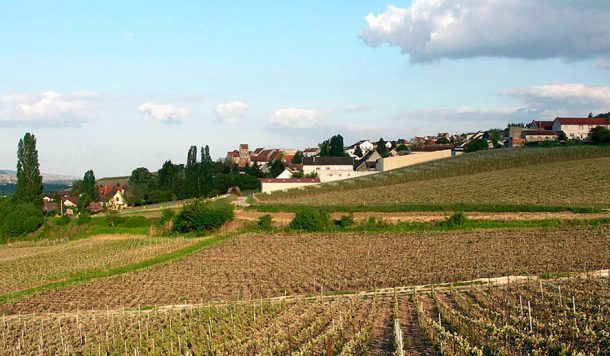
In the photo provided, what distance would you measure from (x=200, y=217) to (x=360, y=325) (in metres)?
34.9

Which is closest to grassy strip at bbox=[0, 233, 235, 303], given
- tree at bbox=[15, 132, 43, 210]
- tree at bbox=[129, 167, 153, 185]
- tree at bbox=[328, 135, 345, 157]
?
tree at bbox=[15, 132, 43, 210]

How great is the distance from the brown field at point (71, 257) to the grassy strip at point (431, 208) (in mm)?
11297

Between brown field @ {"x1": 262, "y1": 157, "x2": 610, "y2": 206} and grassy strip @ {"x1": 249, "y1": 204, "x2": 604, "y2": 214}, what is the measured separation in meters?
2.52

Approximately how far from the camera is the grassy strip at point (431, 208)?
4656 centimetres

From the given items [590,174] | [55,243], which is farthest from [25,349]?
[590,174]

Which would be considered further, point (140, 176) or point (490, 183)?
point (140, 176)

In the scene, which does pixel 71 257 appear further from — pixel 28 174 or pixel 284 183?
pixel 284 183

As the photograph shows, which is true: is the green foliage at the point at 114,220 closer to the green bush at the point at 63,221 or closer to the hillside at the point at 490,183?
the green bush at the point at 63,221

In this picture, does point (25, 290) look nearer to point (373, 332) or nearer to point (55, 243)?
point (373, 332)

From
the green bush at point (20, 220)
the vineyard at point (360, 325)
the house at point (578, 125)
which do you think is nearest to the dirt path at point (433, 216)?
the vineyard at point (360, 325)

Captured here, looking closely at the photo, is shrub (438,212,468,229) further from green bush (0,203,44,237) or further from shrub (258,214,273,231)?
green bush (0,203,44,237)

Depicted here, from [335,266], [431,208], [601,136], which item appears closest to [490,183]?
[431,208]

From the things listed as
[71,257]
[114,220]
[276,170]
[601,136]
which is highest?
[601,136]

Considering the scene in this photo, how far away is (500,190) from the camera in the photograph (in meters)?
58.9
